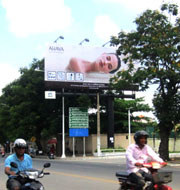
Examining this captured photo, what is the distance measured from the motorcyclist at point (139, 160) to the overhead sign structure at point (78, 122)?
31283 millimetres

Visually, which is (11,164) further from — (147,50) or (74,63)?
(74,63)

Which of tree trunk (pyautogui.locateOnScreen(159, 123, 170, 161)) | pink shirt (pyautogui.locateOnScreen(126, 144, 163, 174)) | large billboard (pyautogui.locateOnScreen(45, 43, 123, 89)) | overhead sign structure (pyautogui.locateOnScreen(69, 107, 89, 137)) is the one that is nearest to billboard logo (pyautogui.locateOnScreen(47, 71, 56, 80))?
large billboard (pyautogui.locateOnScreen(45, 43, 123, 89))

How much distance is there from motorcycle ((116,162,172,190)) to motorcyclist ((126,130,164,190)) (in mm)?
102

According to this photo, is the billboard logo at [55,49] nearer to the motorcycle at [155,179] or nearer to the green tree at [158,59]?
the green tree at [158,59]

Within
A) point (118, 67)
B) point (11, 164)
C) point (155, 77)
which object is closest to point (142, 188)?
point (11, 164)

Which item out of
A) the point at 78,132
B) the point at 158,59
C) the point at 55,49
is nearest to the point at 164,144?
the point at 158,59

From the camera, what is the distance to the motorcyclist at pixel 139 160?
6.35 m

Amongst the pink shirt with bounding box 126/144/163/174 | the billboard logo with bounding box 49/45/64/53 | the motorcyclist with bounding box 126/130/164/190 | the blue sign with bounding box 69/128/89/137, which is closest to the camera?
the motorcyclist with bounding box 126/130/164/190

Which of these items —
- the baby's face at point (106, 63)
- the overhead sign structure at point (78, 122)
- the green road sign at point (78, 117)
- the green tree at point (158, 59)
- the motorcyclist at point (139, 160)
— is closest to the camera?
the motorcyclist at point (139, 160)

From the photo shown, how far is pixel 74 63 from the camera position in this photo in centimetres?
3919

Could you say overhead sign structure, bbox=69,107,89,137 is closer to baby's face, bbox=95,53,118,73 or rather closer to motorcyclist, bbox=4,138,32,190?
baby's face, bbox=95,53,118,73

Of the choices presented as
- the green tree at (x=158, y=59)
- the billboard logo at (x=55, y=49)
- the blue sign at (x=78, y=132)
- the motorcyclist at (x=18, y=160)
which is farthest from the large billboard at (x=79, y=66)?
the motorcyclist at (x=18, y=160)

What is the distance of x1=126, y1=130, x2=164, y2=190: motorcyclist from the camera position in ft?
20.8

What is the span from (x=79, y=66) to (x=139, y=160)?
33.1m
